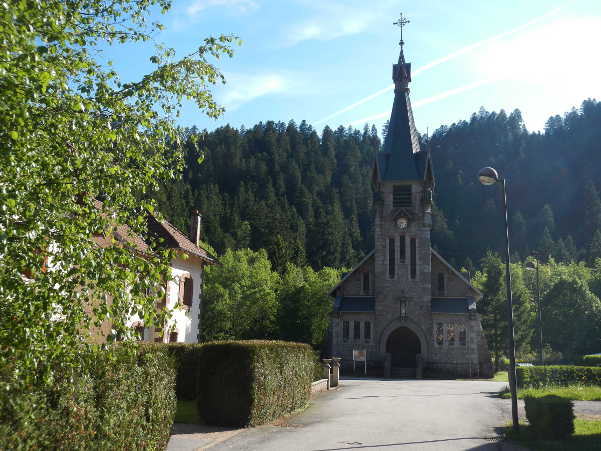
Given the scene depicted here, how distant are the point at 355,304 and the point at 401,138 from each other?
1470cm

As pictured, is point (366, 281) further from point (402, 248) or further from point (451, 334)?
point (451, 334)

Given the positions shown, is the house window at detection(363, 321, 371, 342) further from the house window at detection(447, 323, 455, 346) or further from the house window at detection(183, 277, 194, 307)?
the house window at detection(183, 277, 194, 307)

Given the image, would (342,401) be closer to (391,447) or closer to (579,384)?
(391,447)

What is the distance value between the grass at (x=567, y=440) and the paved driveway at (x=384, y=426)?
598 mm

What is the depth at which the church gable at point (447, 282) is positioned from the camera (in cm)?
4456

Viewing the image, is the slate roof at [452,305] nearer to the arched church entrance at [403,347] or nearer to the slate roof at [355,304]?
the arched church entrance at [403,347]

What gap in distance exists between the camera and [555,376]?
26.8m

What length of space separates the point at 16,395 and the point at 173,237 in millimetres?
21795

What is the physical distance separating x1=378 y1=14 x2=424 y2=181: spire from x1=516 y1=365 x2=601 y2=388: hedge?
70.7ft

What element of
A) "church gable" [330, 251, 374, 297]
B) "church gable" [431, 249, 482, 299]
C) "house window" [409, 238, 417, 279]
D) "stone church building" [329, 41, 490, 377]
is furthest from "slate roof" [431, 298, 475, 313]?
"church gable" [330, 251, 374, 297]

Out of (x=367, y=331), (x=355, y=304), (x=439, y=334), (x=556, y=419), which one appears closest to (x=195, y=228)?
(x=355, y=304)

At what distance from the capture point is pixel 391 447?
1227 cm

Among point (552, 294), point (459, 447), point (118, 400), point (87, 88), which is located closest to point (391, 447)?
point (459, 447)

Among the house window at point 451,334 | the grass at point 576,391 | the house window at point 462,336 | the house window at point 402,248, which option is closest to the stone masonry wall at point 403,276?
the house window at point 402,248
